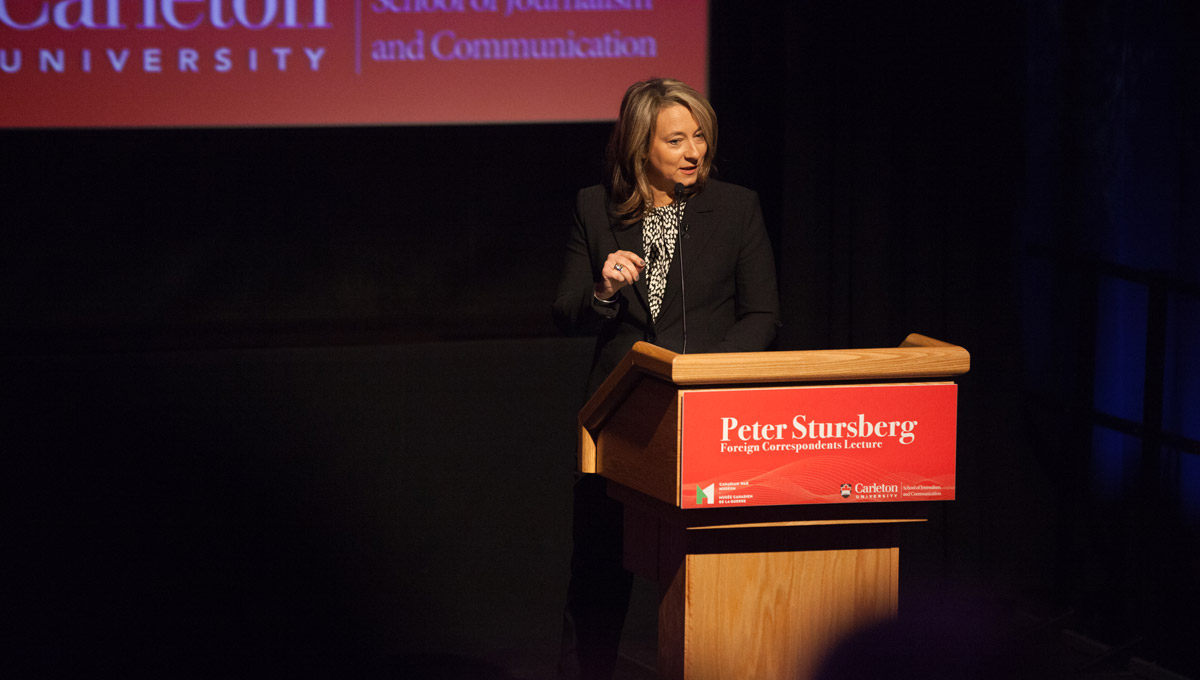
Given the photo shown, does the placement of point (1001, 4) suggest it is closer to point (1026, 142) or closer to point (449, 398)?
point (1026, 142)

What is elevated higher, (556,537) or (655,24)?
(655,24)

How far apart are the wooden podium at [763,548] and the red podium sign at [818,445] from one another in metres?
0.03

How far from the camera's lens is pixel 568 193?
3.92 meters

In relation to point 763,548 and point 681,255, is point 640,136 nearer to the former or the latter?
point 681,255

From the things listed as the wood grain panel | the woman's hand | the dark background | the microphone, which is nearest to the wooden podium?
the wood grain panel

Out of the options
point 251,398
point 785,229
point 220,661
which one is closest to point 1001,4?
point 785,229

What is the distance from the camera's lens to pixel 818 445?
2158 mm

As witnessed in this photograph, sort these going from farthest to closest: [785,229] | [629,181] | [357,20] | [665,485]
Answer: [785,229] < [357,20] < [629,181] < [665,485]

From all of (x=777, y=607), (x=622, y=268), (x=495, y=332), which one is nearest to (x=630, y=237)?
(x=622, y=268)

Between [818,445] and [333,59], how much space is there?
2.10 metres

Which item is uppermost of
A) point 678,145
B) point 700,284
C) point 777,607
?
point 678,145

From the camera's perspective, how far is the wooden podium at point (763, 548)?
2.17 meters

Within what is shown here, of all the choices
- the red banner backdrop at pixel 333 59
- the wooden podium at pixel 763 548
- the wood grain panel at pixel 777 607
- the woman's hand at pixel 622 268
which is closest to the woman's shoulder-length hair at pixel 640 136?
the woman's hand at pixel 622 268

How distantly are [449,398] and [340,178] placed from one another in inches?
27.8
